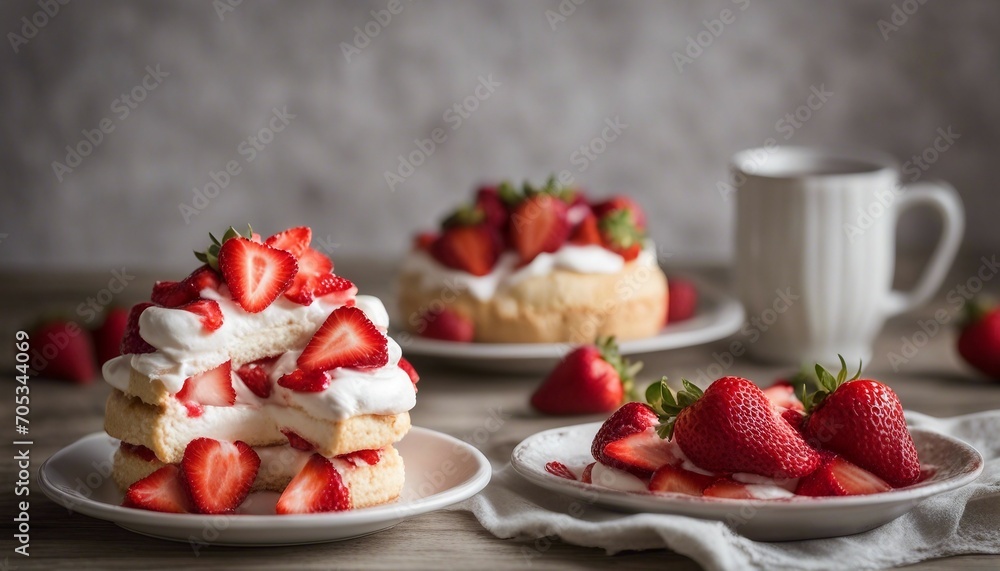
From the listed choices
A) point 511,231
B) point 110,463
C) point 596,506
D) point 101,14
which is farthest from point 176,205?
point 596,506

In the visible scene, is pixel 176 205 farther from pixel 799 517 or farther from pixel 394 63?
pixel 799 517

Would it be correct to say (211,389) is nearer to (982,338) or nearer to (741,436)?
(741,436)

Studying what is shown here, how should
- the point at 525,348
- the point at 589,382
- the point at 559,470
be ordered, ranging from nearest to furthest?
the point at 559,470 → the point at 589,382 → the point at 525,348

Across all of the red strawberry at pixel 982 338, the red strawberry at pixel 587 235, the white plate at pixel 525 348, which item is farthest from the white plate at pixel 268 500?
the red strawberry at pixel 982 338

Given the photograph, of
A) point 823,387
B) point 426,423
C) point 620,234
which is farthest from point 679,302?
point 823,387

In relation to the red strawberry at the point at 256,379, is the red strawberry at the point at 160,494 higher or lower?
lower

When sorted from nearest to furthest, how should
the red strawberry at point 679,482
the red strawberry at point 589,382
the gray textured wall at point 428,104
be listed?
the red strawberry at point 679,482 < the red strawberry at point 589,382 < the gray textured wall at point 428,104

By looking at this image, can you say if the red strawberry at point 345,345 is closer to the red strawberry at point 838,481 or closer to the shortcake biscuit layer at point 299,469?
the shortcake biscuit layer at point 299,469

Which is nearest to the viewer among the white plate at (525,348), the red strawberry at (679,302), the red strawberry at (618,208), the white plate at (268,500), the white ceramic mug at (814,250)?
the white plate at (268,500)
